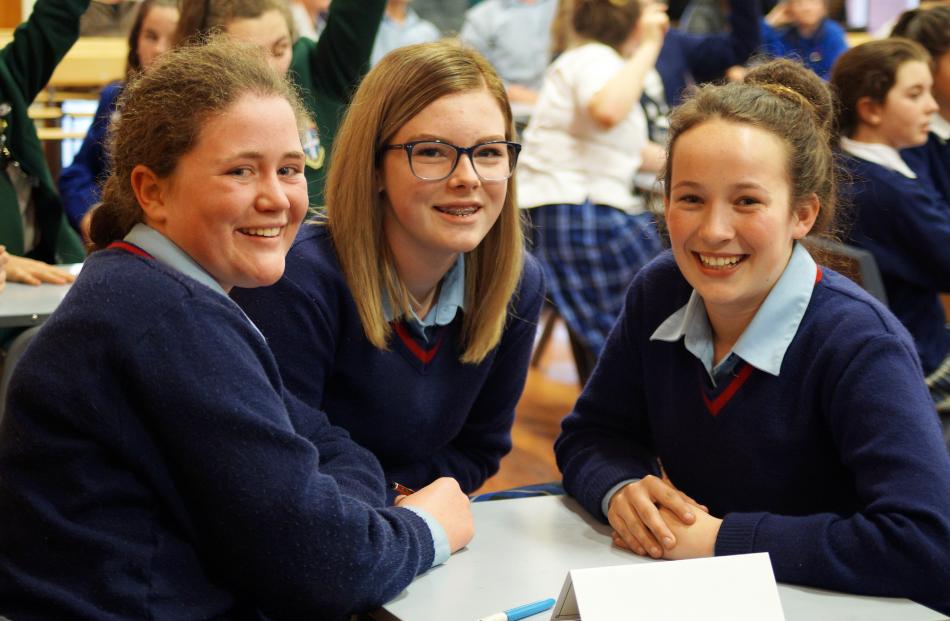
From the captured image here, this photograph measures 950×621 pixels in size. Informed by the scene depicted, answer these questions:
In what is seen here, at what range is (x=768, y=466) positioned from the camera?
147 cm

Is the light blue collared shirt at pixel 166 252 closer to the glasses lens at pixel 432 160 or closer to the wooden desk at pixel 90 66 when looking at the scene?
the glasses lens at pixel 432 160

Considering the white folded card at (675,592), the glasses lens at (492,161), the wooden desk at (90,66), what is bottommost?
the wooden desk at (90,66)

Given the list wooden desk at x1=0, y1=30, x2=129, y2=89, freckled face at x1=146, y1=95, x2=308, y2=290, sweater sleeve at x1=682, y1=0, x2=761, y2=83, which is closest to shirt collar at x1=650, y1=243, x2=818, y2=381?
freckled face at x1=146, y1=95, x2=308, y2=290

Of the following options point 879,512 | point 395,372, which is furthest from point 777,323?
point 395,372

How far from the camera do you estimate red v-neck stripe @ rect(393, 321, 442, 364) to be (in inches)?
67.8

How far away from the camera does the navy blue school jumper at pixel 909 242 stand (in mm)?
2598

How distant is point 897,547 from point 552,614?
40 centimetres

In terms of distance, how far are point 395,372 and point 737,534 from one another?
1.89 feet

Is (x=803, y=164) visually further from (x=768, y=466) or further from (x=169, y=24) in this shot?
(x=169, y=24)

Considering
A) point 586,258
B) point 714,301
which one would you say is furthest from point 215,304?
point 586,258

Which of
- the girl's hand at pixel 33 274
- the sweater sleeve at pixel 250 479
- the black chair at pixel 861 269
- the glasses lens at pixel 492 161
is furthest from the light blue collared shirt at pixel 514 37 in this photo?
the sweater sleeve at pixel 250 479

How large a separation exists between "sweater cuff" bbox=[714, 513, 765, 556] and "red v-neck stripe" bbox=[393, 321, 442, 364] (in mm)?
548

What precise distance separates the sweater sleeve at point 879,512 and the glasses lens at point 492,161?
58 cm

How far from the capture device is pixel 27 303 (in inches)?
88.6
